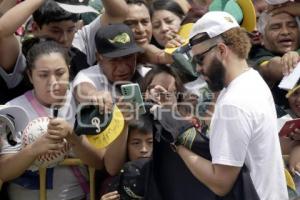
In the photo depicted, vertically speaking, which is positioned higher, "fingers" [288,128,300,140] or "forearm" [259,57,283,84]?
"forearm" [259,57,283,84]

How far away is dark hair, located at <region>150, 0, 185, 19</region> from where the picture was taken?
5.41m

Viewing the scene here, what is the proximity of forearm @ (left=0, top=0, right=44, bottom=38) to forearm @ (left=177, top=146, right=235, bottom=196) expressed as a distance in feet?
4.66

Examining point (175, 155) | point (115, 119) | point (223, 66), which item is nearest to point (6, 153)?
A: point (115, 119)

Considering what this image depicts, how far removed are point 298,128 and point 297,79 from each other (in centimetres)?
31

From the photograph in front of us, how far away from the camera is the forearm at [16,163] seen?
13.0 feet

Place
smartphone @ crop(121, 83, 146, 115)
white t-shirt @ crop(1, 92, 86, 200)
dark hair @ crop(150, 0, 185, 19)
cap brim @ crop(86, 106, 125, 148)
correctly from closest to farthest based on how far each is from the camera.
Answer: smartphone @ crop(121, 83, 146, 115) < cap brim @ crop(86, 106, 125, 148) < white t-shirt @ crop(1, 92, 86, 200) < dark hair @ crop(150, 0, 185, 19)

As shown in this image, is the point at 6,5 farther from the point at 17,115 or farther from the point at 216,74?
the point at 216,74

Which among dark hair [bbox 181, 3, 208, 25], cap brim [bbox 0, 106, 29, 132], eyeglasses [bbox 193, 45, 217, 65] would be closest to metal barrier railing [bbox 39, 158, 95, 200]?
cap brim [bbox 0, 106, 29, 132]

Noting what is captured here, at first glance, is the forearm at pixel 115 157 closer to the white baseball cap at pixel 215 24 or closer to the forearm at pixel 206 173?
the forearm at pixel 206 173

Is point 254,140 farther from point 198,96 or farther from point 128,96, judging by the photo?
point 198,96

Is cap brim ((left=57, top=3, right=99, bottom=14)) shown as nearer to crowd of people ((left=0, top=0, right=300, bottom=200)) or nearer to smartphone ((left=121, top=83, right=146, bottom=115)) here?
crowd of people ((left=0, top=0, right=300, bottom=200))

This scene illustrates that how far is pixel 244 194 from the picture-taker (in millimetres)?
3523

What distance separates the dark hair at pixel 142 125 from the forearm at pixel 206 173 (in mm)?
565

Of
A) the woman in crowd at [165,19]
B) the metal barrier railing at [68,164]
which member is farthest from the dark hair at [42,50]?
the woman in crowd at [165,19]
